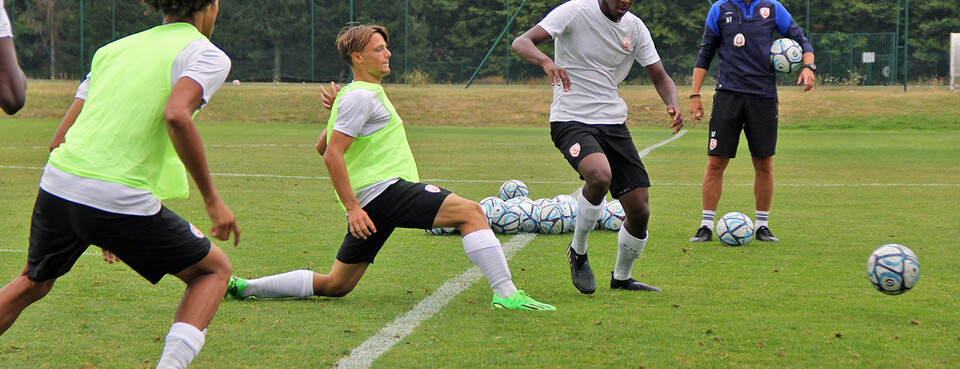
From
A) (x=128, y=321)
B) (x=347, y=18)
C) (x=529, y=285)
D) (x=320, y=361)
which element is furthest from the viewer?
(x=347, y=18)

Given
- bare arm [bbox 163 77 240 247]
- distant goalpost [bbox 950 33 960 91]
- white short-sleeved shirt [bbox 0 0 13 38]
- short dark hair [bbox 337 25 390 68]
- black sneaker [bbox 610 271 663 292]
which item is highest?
distant goalpost [bbox 950 33 960 91]

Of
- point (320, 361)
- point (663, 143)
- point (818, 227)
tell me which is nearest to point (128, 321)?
point (320, 361)

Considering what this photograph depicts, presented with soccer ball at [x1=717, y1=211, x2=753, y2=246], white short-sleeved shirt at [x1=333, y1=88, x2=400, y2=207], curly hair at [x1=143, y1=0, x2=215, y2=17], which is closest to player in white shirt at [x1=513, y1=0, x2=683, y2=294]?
white short-sleeved shirt at [x1=333, y1=88, x2=400, y2=207]

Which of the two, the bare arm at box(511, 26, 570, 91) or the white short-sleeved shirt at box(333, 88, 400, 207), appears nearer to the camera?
the white short-sleeved shirt at box(333, 88, 400, 207)

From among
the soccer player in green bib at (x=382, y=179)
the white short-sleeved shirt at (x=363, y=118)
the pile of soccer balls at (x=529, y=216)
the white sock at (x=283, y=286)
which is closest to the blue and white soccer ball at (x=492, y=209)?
the pile of soccer balls at (x=529, y=216)

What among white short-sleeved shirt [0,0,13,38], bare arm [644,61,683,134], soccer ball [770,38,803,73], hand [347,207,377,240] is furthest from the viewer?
soccer ball [770,38,803,73]

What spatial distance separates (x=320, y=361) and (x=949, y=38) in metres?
37.8

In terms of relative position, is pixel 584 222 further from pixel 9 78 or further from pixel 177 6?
pixel 9 78

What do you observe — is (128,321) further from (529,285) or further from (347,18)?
(347,18)

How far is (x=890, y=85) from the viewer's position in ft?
116

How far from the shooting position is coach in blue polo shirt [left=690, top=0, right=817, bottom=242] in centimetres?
818

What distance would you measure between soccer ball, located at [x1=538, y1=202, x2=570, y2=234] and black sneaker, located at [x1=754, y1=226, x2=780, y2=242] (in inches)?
61.1

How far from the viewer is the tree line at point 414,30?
122ft

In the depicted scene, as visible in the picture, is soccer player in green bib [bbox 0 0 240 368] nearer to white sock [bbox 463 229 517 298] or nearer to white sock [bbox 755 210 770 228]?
white sock [bbox 463 229 517 298]
